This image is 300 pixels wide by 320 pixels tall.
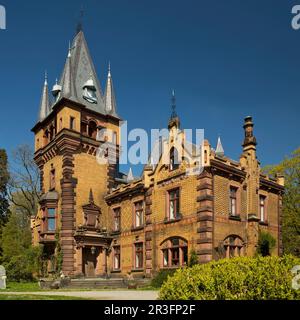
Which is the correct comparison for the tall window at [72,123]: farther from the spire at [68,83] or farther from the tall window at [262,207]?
the tall window at [262,207]

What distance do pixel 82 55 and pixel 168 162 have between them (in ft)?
54.0

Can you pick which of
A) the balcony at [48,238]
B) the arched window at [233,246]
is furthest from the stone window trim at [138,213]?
the arched window at [233,246]

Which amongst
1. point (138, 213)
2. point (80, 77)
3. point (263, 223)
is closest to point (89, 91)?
point (80, 77)

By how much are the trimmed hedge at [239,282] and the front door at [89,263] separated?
76.5ft

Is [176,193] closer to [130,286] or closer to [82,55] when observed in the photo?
[130,286]

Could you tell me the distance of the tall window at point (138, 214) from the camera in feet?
97.0

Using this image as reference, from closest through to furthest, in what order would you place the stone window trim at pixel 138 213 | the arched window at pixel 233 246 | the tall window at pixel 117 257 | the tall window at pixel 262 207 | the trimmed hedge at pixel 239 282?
the trimmed hedge at pixel 239 282, the arched window at pixel 233 246, the tall window at pixel 262 207, the stone window trim at pixel 138 213, the tall window at pixel 117 257

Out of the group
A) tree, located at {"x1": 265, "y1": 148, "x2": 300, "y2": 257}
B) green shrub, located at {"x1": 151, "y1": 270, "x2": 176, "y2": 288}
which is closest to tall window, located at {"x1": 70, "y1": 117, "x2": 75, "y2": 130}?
green shrub, located at {"x1": 151, "y1": 270, "x2": 176, "y2": 288}

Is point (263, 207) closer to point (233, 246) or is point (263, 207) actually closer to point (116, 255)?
point (233, 246)

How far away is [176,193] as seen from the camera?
2606 centimetres

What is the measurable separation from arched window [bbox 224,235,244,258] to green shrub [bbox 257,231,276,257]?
1.31 metres

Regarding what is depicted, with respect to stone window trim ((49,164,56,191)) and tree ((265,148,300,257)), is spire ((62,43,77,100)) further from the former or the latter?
tree ((265,148,300,257))

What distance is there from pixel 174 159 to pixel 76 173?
30.4 ft
